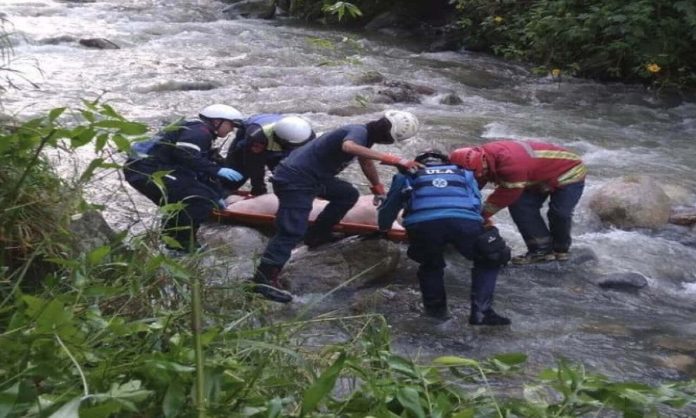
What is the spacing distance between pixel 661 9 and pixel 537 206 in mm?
7850

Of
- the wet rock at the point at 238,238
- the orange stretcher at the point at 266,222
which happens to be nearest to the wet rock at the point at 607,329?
the orange stretcher at the point at 266,222

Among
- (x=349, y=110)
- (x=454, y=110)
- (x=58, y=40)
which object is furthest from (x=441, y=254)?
(x=58, y=40)

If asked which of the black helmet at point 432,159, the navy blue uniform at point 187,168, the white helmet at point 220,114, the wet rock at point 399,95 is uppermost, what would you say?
the black helmet at point 432,159

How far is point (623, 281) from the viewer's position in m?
5.85

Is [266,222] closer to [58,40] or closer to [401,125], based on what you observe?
[401,125]

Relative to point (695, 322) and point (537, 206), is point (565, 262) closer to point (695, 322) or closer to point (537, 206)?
point (537, 206)

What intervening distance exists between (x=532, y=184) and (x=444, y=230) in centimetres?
148

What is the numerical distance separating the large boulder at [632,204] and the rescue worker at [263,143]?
105 inches

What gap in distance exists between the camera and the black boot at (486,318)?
5074 mm

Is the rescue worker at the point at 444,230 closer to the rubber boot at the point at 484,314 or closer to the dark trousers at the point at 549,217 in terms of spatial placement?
the rubber boot at the point at 484,314

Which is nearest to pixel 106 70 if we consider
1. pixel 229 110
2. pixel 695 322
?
pixel 229 110

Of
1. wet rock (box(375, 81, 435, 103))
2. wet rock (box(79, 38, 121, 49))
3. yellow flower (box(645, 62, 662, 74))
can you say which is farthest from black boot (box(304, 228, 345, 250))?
wet rock (box(79, 38, 121, 49))

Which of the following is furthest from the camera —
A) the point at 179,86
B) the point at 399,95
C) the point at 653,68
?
the point at 653,68

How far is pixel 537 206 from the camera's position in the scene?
20.6ft
